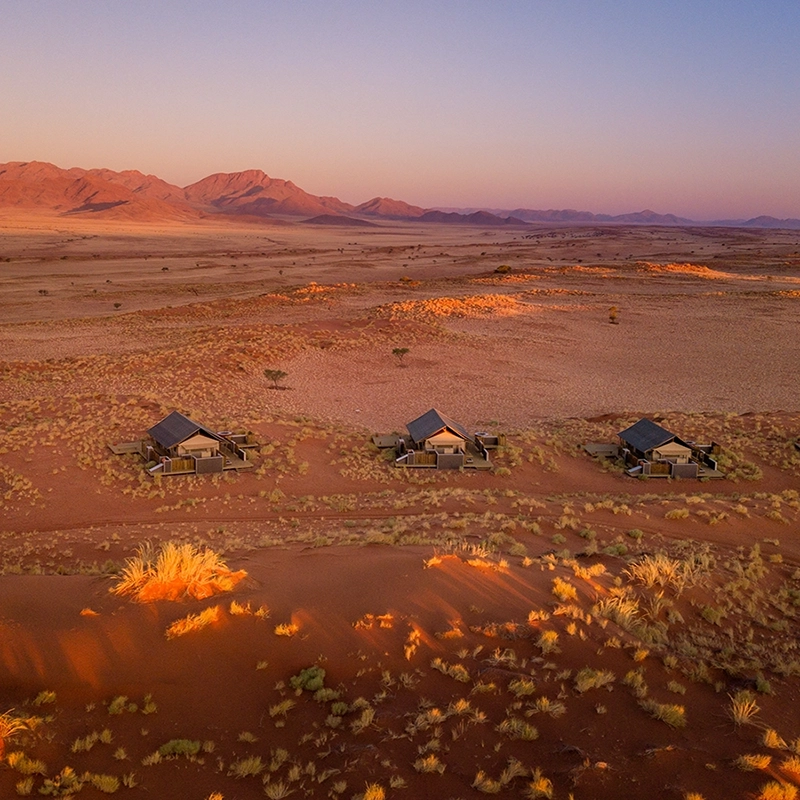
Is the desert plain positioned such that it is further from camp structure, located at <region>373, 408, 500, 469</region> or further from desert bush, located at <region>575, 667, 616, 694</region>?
camp structure, located at <region>373, 408, 500, 469</region>

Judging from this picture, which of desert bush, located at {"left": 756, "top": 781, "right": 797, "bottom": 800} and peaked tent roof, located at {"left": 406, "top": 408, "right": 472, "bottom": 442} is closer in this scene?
desert bush, located at {"left": 756, "top": 781, "right": 797, "bottom": 800}

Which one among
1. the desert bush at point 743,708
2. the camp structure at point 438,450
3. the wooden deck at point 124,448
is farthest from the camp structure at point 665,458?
the wooden deck at point 124,448

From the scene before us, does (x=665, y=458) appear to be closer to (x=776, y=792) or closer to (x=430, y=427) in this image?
(x=430, y=427)

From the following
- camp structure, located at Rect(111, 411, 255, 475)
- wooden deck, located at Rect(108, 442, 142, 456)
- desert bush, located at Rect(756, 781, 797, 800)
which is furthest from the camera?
wooden deck, located at Rect(108, 442, 142, 456)

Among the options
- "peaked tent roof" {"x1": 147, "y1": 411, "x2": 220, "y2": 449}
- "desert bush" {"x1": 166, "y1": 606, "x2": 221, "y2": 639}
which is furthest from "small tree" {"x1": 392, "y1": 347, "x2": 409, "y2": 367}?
"desert bush" {"x1": 166, "y1": 606, "x2": 221, "y2": 639}

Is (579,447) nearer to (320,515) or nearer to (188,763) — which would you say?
(320,515)

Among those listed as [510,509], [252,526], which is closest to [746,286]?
[510,509]

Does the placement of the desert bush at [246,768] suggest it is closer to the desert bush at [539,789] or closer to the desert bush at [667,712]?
the desert bush at [539,789]
